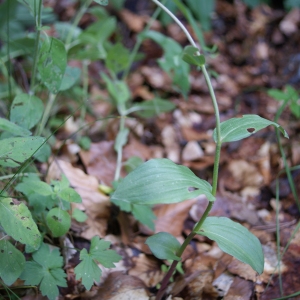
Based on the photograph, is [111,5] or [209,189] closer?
[209,189]

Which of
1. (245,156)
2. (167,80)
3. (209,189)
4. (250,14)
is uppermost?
(209,189)

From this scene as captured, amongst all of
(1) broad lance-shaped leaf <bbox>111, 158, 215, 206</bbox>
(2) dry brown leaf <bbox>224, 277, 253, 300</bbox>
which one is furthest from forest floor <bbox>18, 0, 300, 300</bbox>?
(1) broad lance-shaped leaf <bbox>111, 158, 215, 206</bbox>

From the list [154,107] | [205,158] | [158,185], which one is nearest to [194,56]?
[158,185]

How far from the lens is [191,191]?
0.85 meters

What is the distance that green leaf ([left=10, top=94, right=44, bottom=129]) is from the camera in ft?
3.80

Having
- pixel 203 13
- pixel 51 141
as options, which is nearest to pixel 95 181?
pixel 51 141

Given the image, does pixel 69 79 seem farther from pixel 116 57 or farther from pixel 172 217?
pixel 172 217

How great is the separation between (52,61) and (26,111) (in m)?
0.20

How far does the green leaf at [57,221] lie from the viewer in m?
1.01

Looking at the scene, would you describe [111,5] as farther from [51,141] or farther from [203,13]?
[51,141]

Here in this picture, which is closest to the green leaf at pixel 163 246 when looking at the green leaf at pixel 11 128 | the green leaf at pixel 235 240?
the green leaf at pixel 235 240

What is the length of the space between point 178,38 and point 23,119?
213 cm

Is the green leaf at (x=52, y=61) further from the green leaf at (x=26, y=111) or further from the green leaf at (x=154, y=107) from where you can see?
the green leaf at (x=154, y=107)

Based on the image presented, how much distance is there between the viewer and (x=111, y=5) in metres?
2.98
